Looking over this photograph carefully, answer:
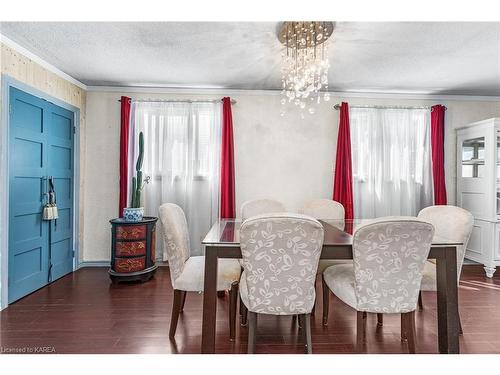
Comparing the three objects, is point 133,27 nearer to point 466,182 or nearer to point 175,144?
point 175,144

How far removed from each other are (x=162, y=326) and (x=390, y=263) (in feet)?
5.98

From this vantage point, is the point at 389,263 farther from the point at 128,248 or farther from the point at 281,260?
the point at 128,248

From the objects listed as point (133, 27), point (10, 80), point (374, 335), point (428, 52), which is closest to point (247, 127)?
point (133, 27)

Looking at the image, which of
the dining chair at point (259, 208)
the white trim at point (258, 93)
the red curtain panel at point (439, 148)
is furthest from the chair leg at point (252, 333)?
the red curtain panel at point (439, 148)

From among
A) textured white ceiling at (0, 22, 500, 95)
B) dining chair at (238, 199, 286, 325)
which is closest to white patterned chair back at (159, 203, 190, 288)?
dining chair at (238, 199, 286, 325)

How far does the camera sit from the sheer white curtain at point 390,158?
4.24 metres

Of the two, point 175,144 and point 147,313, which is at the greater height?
point 175,144

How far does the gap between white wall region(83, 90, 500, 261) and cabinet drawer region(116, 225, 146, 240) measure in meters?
0.83

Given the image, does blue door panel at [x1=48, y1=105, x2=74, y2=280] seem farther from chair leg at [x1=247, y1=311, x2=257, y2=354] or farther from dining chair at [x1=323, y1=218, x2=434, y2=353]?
dining chair at [x1=323, y1=218, x2=434, y2=353]

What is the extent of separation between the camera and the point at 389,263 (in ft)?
5.72

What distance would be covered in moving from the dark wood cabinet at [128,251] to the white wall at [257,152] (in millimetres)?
819

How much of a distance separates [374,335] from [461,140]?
3.46 metres

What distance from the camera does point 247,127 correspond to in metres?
4.25

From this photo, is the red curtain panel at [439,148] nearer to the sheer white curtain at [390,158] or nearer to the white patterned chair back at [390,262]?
the sheer white curtain at [390,158]
